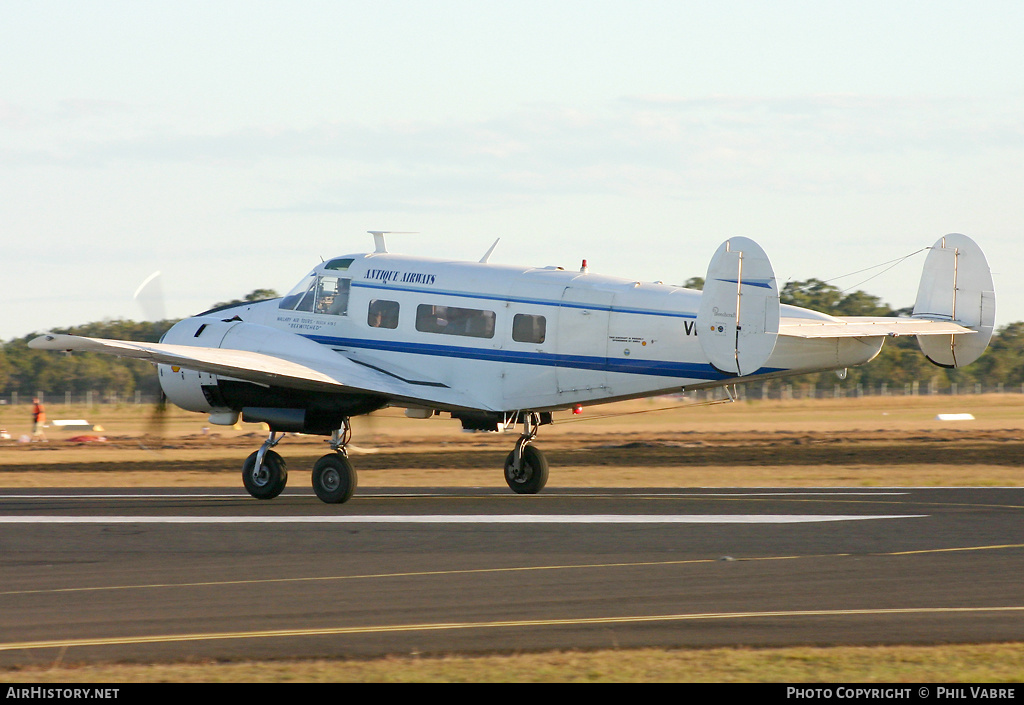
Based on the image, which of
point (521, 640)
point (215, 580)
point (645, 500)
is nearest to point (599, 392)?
point (645, 500)

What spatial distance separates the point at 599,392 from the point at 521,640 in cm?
1157

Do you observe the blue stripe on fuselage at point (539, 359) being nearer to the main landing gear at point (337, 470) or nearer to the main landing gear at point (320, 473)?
the main landing gear at point (337, 470)

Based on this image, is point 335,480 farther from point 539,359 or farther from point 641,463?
point 641,463

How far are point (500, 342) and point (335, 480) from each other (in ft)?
12.7

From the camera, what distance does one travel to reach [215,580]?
1319 cm

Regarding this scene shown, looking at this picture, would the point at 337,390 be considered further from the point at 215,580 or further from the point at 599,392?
the point at 215,580

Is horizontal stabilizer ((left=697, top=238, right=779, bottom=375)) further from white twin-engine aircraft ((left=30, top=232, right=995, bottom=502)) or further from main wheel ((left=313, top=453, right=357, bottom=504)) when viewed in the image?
main wheel ((left=313, top=453, right=357, bottom=504))

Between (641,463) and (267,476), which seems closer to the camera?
(267,476)

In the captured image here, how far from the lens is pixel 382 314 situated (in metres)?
23.1

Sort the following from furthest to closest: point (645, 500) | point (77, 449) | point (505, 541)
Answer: point (77, 449) → point (645, 500) → point (505, 541)

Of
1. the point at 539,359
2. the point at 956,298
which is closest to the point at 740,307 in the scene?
the point at 539,359

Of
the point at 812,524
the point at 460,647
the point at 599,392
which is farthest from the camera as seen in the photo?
the point at 599,392

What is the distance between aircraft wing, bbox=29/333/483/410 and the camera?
2039 cm

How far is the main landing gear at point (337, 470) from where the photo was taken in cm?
2188
